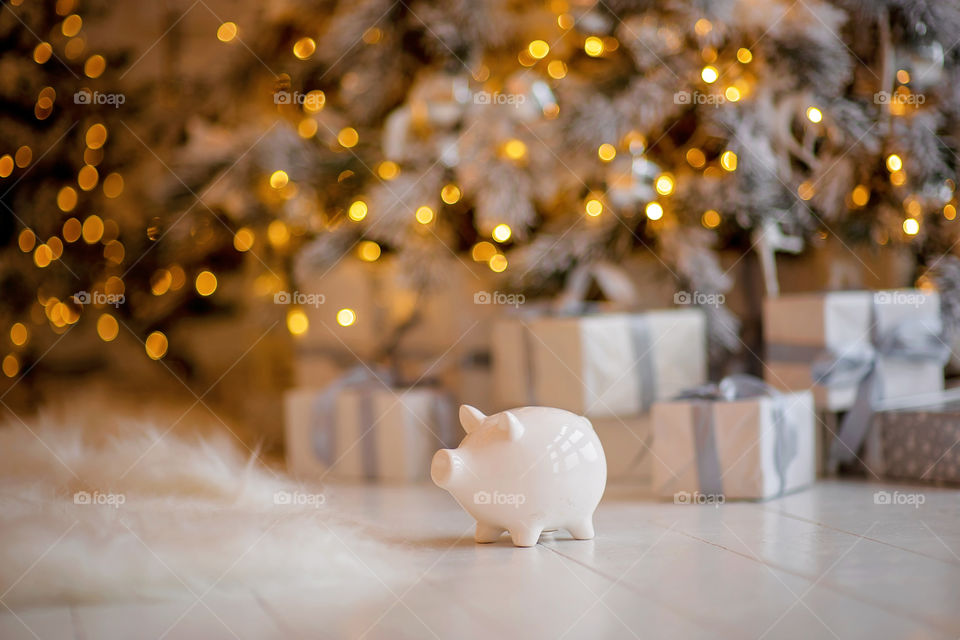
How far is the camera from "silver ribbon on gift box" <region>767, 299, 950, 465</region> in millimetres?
1506

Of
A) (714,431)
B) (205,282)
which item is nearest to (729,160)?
(714,431)

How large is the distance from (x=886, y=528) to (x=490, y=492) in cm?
46

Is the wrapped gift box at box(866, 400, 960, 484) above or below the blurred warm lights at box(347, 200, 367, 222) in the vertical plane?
below

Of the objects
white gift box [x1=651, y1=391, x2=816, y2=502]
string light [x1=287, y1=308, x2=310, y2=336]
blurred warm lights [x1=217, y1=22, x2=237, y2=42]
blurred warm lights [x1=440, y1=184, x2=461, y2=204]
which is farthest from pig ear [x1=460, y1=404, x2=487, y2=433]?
blurred warm lights [x1=217, y1=22, x2=237, y2=42]

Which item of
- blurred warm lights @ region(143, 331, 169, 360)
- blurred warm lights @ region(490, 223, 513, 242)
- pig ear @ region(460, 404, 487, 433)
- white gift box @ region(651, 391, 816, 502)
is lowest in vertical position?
blurred warm lights @ region(143, 331, 169, 360)

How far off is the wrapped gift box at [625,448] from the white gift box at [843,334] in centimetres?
24

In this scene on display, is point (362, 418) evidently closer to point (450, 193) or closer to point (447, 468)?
point (450, 193)

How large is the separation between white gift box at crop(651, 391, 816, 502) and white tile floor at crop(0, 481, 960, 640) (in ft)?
0.46

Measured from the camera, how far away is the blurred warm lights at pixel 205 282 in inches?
90.7

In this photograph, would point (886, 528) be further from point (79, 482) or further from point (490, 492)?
point (79, 482)

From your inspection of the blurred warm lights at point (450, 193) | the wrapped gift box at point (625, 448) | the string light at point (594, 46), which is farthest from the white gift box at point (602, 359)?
Answer: the string light at point (594, 46)

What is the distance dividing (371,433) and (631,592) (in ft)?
2.72

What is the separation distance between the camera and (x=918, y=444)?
1431 mm

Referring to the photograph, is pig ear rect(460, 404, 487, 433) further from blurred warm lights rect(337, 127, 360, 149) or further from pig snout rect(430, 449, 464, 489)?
blurred warm lights rect(337, 127, 360, 149)
